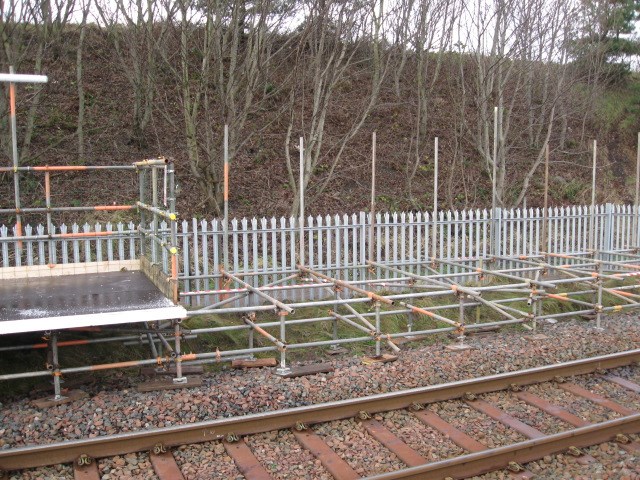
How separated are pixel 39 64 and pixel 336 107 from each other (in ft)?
36.0

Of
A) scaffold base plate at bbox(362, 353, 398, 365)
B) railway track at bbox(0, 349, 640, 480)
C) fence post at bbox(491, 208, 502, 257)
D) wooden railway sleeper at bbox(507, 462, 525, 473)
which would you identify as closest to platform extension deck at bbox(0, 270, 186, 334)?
railway track at bbox(0, 349, 640, 480)

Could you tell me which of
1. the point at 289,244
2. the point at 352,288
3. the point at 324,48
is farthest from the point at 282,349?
the point at 324,48

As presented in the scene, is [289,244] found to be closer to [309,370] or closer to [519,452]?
[309,370]

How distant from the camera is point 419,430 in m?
6.75

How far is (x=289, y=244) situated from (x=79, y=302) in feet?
25.5

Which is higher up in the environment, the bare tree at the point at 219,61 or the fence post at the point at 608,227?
the bare tree at the point at 219,61

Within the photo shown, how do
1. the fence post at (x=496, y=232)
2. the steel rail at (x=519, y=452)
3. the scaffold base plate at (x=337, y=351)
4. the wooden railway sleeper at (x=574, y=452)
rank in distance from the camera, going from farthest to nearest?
the fence post at (x=496, y=232) < the scaffold base plate at (x=337, y=351) < the wooden railway sleeper at (x=574, y=452) < the steel rail at (x=519, y=452)

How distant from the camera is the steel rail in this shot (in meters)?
5.59

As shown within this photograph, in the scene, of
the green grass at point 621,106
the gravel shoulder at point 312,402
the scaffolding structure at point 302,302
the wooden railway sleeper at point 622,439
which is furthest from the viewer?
the green grass at point 621,106

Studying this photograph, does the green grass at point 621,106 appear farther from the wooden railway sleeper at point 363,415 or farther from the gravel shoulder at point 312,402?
Answer: the wooden railway sleeper at point 363,415

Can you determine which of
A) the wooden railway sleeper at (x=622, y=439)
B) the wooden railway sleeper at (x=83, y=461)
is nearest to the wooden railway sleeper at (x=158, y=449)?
the wooden railway sleeper at (x=83, y=461)

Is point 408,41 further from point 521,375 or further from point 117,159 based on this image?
point 521,375

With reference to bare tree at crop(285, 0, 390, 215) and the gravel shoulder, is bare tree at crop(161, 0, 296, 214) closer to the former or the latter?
bare tree at crop(285, 0, 390, 215)

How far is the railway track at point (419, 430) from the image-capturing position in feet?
19.1
